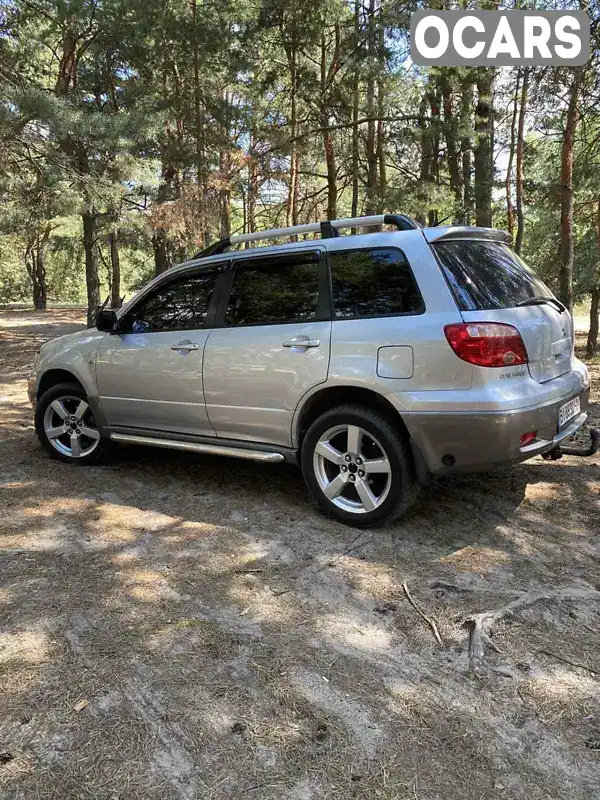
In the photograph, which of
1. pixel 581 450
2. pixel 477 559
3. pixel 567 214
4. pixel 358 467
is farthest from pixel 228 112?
pixel 477 559

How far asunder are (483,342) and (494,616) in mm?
1470

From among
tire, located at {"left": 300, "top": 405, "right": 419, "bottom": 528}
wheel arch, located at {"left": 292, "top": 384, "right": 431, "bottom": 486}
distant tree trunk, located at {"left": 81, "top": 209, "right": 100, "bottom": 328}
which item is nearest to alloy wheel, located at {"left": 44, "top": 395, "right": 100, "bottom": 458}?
wheel arch, located at {"left": 292, "top": 384, "right": 431, "bottom": 486}

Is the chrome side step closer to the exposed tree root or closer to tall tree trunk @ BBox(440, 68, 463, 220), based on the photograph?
the exposed tree root

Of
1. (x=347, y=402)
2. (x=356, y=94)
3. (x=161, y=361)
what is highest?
(x=356, y=94)

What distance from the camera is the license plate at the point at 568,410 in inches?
142

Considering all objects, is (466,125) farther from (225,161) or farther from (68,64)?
(68,64)

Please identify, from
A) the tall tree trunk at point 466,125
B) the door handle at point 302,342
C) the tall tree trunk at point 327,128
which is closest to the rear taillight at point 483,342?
the door handle at point 302,342

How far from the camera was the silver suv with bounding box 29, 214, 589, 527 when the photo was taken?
334 cm

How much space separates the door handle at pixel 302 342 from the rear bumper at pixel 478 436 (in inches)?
31.4

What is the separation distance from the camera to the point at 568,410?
12.2ft

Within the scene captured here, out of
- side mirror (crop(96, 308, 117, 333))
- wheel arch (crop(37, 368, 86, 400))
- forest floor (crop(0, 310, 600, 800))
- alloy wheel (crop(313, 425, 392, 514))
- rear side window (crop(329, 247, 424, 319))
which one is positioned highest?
rear side window (crop(329, 247, 424, 319))

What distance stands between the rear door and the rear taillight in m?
0.05

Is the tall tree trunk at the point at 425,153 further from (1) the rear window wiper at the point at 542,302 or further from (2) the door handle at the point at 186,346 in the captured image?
(2) the door handle at the point at 186,346

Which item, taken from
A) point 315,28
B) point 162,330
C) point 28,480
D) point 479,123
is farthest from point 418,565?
point 315,28
